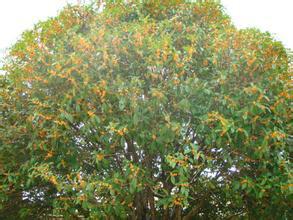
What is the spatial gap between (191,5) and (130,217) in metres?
3.80

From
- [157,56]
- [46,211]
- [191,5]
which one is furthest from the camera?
[46,211]

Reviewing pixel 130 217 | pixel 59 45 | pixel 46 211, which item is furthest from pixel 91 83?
pixel 46 211

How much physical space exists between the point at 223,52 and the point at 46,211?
447 centimetres

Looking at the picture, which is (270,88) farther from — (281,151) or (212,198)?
(212,198)

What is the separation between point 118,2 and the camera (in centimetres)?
677

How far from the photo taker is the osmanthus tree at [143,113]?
4938 mm

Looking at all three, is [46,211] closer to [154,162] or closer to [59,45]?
[154,162]

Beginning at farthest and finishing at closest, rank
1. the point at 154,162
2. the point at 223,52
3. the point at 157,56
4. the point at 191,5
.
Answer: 1. the point at 191,5
2. the point at 154,162
3. the point at 223,52
4. the point at 157,56

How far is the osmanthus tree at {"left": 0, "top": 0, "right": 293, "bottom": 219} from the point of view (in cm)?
494

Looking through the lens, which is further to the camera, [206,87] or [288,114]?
[288,114]

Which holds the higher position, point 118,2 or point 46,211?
point 118,2

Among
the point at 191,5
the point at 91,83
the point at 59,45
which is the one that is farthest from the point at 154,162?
the point at 191,5

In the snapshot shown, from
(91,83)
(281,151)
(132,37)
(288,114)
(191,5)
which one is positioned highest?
(191,5)

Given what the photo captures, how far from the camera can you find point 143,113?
16.5 ft
